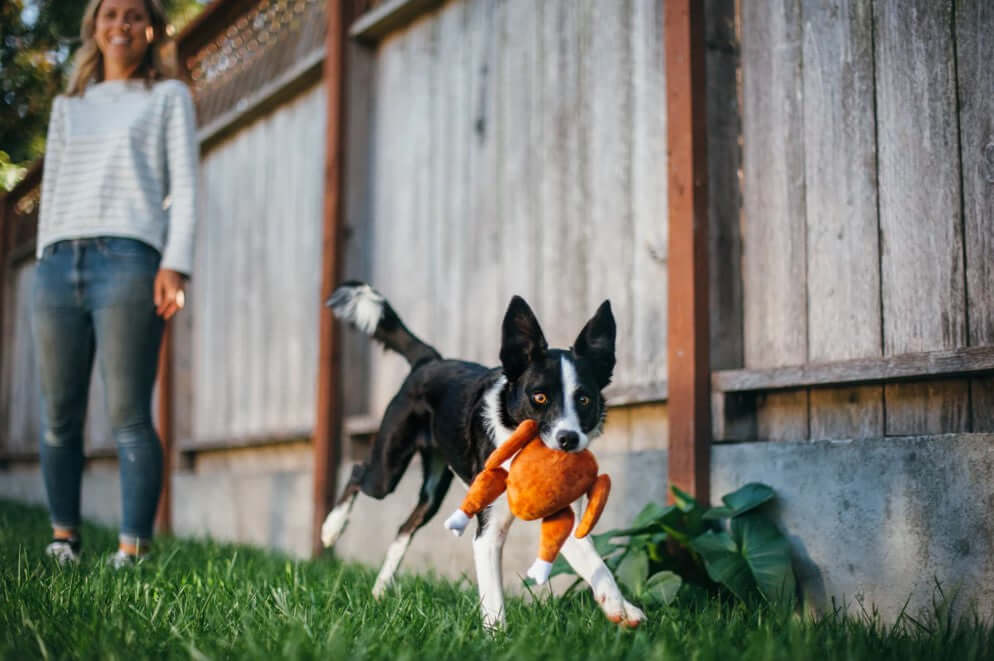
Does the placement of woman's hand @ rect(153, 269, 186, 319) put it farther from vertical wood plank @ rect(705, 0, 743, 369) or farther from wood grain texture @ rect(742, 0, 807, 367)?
wood grain texture @ rect(742, 0, 807, 367)

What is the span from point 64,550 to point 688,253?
2.56m

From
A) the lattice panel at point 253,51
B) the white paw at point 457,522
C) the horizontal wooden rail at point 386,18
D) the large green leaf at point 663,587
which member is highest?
the lattice panel at point 253,51

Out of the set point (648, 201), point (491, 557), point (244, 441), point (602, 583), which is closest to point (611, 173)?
point (648, 201)

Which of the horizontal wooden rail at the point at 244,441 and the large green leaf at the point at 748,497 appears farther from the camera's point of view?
the horizontal wooden rail at the point at 244,441

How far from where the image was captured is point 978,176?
299cm

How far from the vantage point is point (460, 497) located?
476 cm

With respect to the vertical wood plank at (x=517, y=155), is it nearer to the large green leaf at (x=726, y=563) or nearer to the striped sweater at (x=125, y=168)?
the striped sweater at (x=125, y=168)

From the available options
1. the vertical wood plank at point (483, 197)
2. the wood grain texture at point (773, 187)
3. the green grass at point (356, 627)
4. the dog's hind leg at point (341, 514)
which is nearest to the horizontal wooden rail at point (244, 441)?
the vertical wood plank at point (483, 197)

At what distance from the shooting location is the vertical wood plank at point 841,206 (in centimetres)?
330

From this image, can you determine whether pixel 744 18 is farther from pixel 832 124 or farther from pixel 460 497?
pixel 460 497

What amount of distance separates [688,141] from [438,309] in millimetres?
1895

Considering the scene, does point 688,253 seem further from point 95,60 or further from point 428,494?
point 95,60

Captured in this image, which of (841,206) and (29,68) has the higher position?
(29,68)

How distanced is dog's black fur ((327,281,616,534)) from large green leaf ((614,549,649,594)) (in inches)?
22.1
